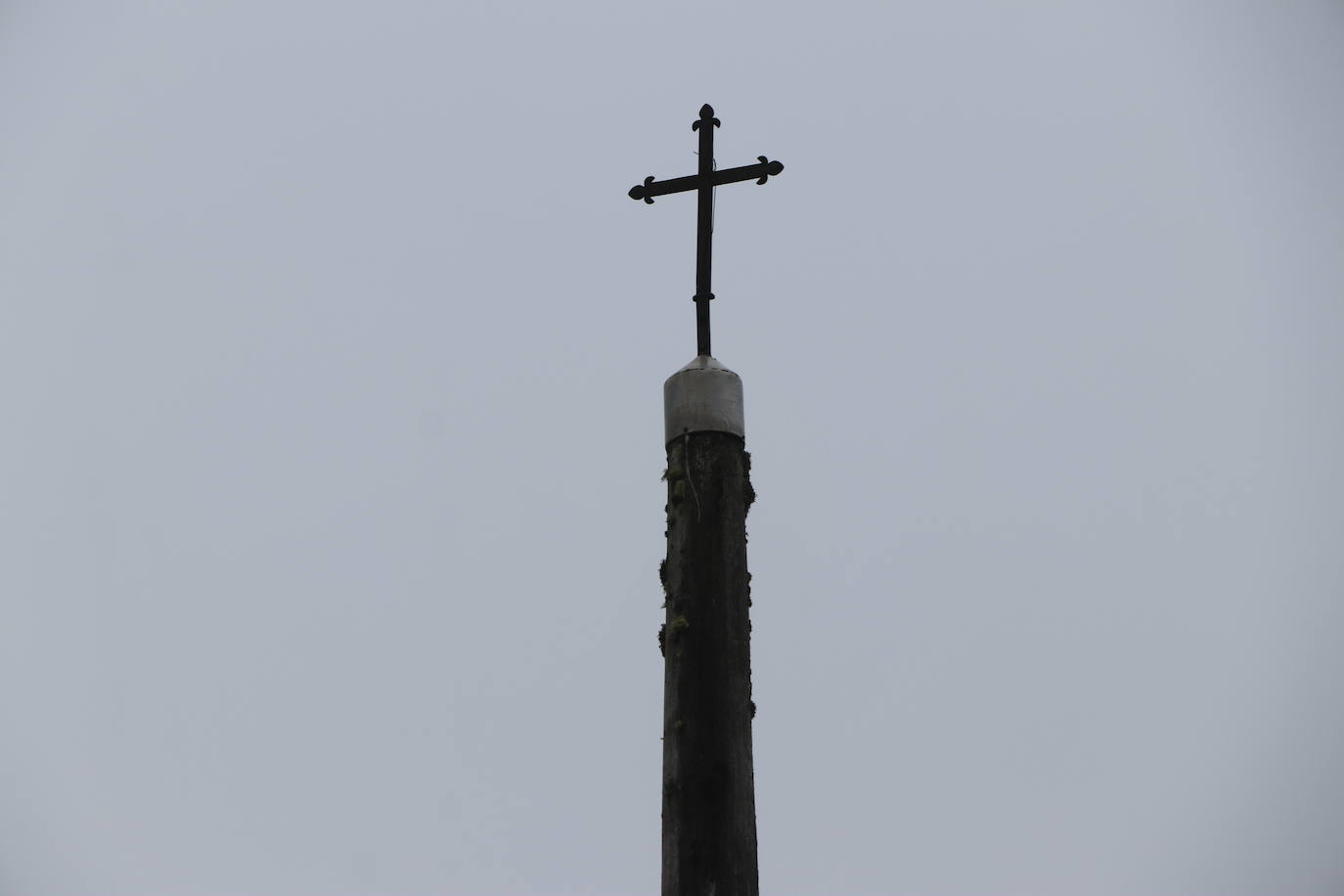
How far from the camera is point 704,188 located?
269 inches

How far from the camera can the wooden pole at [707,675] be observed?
547 cm

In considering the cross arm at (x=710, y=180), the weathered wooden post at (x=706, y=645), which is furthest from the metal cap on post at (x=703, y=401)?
the cross arm at (x=710, y=180)

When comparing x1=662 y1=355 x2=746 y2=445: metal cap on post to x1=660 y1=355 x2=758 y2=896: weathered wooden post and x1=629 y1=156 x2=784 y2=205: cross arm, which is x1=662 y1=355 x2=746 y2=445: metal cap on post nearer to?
x1=660 y1=355 x2=758 y2=896: weathered wooden post

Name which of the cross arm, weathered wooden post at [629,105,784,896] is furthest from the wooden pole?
the cross arm

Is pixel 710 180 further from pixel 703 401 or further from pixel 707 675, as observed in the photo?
pixel 707 675

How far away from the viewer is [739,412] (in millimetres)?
6246

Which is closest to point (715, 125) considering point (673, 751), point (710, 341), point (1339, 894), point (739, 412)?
point (710, 341)

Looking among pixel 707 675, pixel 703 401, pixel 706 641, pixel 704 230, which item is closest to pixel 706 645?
pixel 706 641

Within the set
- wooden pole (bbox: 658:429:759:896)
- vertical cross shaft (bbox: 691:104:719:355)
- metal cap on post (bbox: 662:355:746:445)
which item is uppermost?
vertical cross shaft (bbox: 691:104:719:355)

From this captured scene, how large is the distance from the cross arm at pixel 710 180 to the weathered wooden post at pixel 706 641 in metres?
0.75

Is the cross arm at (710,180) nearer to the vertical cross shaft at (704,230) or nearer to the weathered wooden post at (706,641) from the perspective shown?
the vertical cross shaft at (704,230)

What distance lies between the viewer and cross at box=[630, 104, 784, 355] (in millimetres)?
6602

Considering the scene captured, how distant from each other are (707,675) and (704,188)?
2.67 metres

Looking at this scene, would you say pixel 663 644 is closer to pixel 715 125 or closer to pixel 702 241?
pixel 702 241
